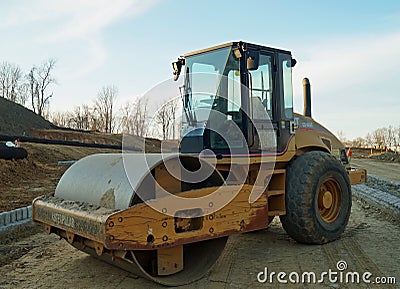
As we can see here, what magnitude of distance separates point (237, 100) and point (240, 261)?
6.47 feet

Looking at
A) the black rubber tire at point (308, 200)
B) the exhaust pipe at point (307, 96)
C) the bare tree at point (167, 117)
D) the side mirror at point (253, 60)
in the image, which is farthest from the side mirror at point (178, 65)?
the exhaust pipe at point (307, 96)

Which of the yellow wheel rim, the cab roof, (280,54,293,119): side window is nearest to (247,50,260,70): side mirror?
the cab roof

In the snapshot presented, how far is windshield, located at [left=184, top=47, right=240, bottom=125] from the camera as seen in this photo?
5363 mm

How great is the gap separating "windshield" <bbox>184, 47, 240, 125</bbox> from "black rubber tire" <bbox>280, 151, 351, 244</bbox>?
1.18 m

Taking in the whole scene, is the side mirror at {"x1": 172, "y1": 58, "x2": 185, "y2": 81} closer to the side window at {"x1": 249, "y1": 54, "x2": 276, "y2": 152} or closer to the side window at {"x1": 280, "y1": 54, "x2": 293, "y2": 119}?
the side window at {"x1": 249, "y1": 54, "x2": 276, "y2": 152}

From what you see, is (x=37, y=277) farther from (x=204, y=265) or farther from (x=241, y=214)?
(x=241, y=214)

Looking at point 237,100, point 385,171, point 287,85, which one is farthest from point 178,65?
point 385,171

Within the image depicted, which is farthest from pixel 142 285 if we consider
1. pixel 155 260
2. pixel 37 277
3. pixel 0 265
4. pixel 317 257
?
pixel 317 257

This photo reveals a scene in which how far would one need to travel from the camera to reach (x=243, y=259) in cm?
512

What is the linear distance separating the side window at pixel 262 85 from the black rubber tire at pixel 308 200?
821mm

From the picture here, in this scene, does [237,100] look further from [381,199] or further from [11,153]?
[11,153]

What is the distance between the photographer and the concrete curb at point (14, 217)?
627 centimetres

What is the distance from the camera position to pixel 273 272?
4.62 meters

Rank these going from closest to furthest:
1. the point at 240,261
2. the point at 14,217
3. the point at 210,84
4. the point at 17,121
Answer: the point at 240,261, the point at 210,84, the point at 14,217, the point at 17,121
